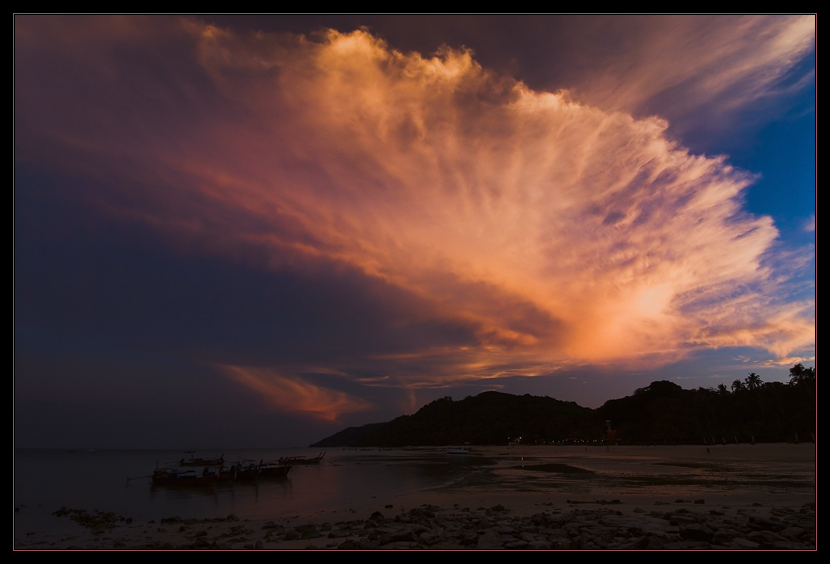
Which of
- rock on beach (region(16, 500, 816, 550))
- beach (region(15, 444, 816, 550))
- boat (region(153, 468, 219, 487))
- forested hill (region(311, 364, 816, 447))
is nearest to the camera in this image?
rock on beach (region(16, 500, 816, 550))

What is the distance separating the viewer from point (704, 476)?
30.6 m

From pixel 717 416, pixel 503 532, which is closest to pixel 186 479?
pixel 503 532

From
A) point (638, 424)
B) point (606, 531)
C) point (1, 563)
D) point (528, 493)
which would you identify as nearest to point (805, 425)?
point (638, 424)

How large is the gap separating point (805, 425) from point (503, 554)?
3565 inches

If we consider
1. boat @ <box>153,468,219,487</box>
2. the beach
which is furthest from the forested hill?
boat @ <box>153,468,219,487</box>

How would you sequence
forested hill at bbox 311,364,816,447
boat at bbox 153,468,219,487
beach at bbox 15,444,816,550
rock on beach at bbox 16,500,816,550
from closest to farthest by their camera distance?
rock on beach at bbox 16,500,816,550 < beach at bbox 15,444,816,550 < boat at bbox 153,468,219,487 < forested hill at bbox 311,364,816,447

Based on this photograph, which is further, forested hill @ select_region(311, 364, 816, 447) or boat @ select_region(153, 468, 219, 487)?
forested hill @ select_region(311, 364, 816, 447)

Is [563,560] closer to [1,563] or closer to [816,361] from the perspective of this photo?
[816,361]

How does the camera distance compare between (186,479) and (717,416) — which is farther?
(717,416)

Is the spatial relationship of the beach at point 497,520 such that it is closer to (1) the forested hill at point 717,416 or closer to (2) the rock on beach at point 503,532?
(2) the rock on beach at point 503,532

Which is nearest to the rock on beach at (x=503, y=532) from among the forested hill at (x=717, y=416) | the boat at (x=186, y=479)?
the boat at (x=186, y=479)

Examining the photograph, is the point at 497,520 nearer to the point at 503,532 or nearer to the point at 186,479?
the point at 503,532

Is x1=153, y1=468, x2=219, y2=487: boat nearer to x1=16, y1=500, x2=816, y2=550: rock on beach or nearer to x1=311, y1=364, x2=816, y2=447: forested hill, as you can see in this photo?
x1=16, y1=500, x2=816, y2=550: rock on beach

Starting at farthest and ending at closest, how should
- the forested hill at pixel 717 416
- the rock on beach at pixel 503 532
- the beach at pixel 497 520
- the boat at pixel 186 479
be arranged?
1. the forested hill at pixel 717 416
2. the boat at pixel 186 479
3. the beach at pixel 497 520
4. the rock on beach at pixel 503 532
